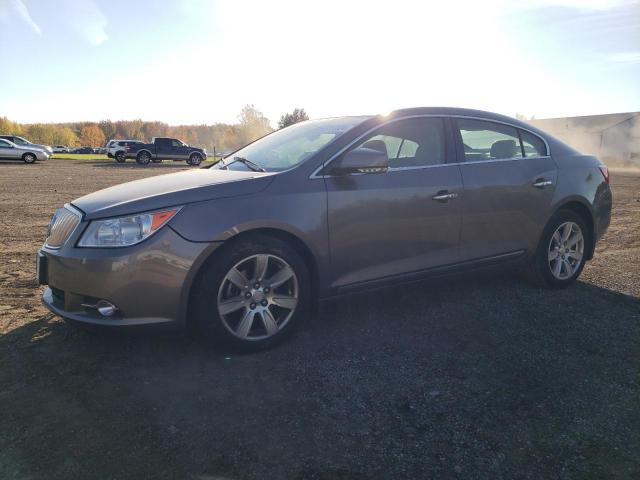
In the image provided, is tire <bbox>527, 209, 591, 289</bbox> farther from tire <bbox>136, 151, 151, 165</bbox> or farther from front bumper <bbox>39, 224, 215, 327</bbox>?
tire <bbox>136, 151, 151, 165</bbox>

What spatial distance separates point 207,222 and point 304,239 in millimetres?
684

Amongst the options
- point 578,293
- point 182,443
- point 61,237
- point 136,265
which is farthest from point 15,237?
point 578,293

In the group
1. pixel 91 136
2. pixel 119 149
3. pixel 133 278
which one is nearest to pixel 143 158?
pixel 119 149

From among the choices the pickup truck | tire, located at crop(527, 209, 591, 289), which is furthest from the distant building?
tire, located at crop(527, 209, 591, 289)

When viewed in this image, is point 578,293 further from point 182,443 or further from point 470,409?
point 182,443

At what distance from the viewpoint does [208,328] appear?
3.10 m

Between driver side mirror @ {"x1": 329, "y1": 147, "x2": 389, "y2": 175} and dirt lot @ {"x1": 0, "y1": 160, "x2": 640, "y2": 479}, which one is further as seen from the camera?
driver side mirror @ {"x1": 329, "y1": 147, "x2": 389, "y2": 175}

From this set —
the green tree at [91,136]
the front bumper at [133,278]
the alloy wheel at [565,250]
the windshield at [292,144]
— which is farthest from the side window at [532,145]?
the green tree at [91,136]

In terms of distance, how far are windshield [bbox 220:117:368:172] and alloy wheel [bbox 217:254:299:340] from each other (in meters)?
0.78

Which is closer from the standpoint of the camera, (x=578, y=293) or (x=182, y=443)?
(x=182, y=443)

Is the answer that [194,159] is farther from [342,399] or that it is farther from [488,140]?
[342,399]

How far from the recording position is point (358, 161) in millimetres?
3461

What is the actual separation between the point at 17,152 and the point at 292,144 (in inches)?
1232

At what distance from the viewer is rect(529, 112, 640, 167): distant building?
5197 centimetres
